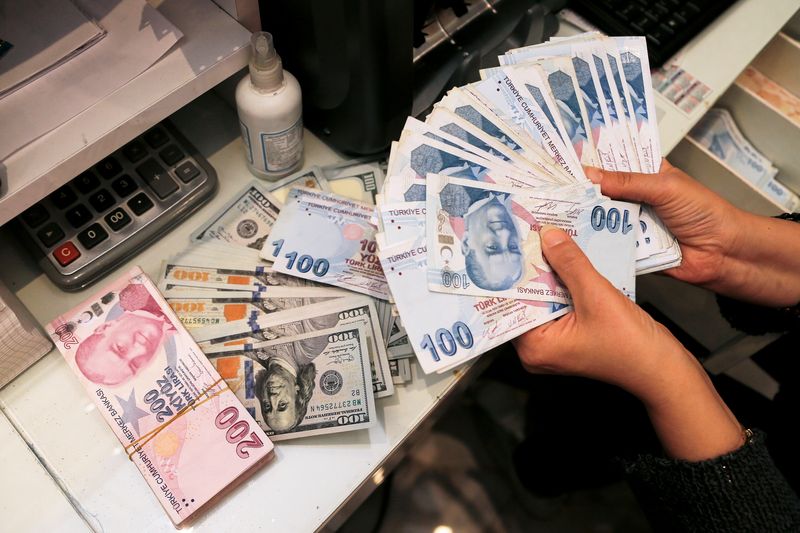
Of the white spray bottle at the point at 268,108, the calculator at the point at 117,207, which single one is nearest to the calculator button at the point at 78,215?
the calculator at the point at 117,207

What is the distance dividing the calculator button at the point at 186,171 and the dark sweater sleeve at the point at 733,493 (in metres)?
0.66

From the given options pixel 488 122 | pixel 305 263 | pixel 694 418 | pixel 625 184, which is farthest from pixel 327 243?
pixel 694 418

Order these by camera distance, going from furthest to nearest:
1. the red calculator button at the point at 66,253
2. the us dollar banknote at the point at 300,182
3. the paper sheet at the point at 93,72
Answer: the us dollar banknote at the point at 300,182, the red calculator button at the point at 66,253, the paper sheet at the point at 93,72

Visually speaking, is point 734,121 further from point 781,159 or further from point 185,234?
point 185,234

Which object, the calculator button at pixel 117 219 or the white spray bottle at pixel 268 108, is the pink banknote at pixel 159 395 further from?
the white spray bottle at pixel 268 108

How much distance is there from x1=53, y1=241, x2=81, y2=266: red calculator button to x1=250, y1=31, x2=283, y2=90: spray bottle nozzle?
0.95ft

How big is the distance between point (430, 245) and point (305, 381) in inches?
8.2

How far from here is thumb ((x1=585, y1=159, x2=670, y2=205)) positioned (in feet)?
2.32

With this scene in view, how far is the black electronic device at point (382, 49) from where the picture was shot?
24.8 inches

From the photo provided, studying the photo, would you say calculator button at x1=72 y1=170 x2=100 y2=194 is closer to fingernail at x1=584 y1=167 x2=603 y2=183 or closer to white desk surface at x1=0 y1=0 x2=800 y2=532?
white desk surface at x1=0 y1=0 x2=800 y2=532

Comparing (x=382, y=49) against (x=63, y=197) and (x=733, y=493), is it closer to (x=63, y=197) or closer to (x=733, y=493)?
(x=63, y=197)

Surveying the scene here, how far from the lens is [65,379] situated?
671mm

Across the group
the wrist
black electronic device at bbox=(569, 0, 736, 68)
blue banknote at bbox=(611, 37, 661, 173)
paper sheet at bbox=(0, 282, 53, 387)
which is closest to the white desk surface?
paper sheet at bbox=(0, 282, 53, 387)

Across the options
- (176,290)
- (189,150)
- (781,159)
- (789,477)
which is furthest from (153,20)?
(781,159)
